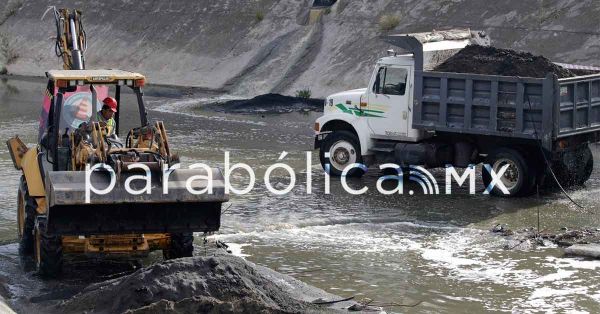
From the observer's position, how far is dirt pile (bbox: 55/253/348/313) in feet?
32.7

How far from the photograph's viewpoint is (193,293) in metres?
10.1

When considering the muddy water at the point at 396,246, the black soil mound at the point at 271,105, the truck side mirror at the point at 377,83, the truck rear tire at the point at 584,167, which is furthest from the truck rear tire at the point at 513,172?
the black soil mound at the point at 271,105

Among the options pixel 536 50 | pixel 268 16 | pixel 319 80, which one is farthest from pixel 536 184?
pixel 268 16

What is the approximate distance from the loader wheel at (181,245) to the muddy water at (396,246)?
0.84 meters

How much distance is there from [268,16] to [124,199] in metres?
28.7

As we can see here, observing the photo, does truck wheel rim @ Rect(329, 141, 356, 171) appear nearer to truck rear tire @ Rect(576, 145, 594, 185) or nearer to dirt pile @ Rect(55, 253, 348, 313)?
truck rear tire @ Rect(576, 145, 594, 185)

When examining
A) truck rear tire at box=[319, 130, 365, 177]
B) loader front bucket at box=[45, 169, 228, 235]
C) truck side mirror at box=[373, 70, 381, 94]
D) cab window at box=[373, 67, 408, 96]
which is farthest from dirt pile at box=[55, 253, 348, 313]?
truck rear tire at box=[319, 130, 365, 177]

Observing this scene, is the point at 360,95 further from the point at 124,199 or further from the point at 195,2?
the point at 195,2

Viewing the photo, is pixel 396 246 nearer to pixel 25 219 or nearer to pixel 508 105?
pixel 508 105

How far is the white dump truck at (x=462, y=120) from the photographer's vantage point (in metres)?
17.3

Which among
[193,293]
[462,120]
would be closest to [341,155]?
[462,120]

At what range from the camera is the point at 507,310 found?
37.0 ft

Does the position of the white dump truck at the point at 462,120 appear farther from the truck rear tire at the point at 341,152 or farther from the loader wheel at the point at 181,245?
the loader wheel at the point at 181,245

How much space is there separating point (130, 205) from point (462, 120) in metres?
7.83
